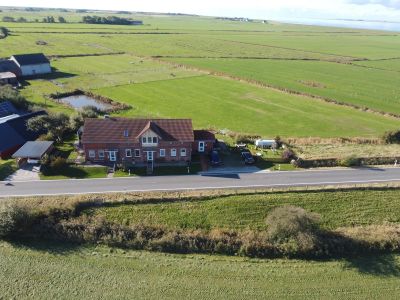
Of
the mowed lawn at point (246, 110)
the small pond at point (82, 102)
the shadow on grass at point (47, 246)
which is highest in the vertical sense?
the mowed lawn at point (246, 110)

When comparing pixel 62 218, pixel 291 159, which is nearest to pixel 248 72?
pixel 291 159

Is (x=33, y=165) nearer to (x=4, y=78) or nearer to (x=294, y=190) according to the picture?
(x=294, y=190)

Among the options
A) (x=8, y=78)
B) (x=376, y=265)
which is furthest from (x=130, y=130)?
(x=8, y=78)

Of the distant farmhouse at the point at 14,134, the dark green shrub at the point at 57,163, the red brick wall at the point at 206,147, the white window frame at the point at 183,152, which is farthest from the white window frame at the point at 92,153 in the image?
the red brick wall at the point at 206,147

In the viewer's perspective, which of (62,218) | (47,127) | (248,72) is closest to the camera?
(62,218)

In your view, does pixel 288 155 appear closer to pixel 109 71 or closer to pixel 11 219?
pixel 11 219

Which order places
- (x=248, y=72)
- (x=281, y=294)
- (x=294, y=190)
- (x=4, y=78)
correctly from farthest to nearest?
(x=248, y=72) < (x=4, y=78) < (x=294, y=190) < (x=281, y=294)

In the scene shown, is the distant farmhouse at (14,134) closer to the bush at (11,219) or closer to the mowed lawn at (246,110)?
the bush at (11,219)

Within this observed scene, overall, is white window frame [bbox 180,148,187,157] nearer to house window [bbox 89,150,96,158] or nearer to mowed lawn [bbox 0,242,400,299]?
house window [bbox 89,150,96,158]
